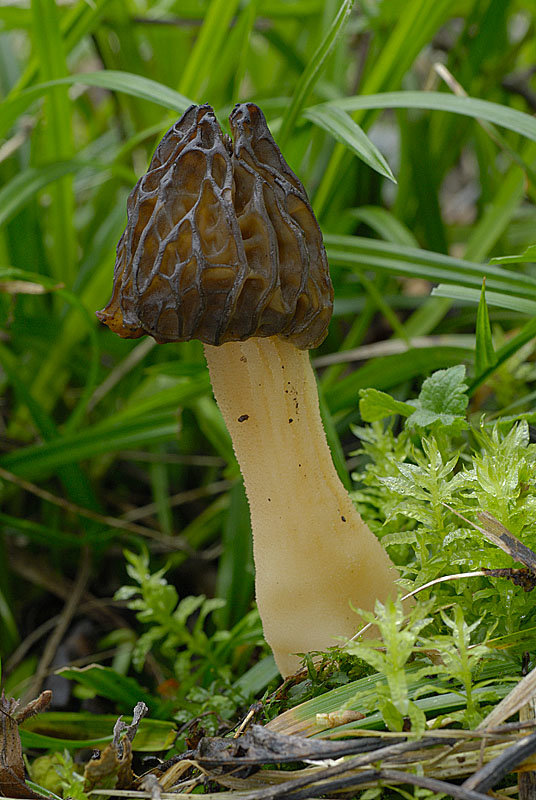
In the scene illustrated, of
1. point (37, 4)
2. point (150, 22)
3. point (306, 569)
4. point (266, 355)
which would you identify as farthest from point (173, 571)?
point (150, 22)

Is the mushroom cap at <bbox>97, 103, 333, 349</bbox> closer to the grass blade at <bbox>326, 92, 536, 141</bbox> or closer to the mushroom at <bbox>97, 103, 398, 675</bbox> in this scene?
the mushroom at <bbox>97, 103, 398, 675</bbox>

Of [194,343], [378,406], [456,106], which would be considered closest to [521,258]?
[378,406]

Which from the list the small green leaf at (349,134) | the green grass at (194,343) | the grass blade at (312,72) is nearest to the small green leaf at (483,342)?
the green grass at (194,343)

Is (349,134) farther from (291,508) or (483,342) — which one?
(291,508)

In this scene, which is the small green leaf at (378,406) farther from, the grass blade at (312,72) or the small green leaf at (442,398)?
the grass blade at (312,72)

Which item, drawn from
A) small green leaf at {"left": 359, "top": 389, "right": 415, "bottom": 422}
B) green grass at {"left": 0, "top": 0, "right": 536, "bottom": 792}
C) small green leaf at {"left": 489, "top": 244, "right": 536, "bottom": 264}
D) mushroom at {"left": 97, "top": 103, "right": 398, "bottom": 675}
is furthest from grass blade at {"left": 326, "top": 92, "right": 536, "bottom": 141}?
small green leaf at {"left": 359, "top": 389, "right": 415, "bottom": 422}

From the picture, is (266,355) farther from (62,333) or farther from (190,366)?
(62,333)
